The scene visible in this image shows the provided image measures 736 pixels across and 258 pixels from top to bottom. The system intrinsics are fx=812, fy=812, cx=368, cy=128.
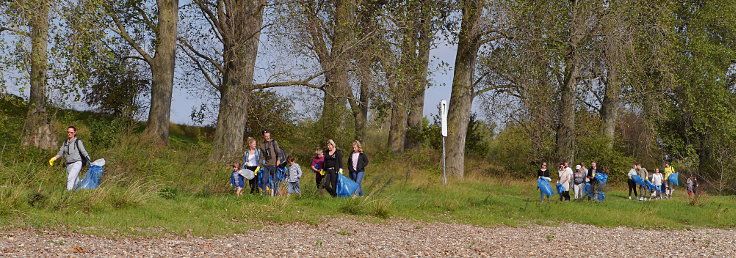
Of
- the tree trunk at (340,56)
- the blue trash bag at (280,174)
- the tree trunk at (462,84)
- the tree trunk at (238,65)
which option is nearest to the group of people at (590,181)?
the tree trunk at (462,84)

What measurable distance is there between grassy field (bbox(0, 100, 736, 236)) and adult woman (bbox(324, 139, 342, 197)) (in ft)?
1.21

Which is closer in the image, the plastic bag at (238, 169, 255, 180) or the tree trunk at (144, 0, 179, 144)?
the plastic bag at (238, 169, 255, 180)

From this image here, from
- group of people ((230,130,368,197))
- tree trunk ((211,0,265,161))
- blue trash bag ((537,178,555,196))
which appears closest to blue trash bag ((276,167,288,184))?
group of people ((230,130,368,197))

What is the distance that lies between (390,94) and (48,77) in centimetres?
1022

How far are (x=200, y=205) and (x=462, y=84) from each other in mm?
15897

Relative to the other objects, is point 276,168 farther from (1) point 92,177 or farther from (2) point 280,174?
(1) point 92,177

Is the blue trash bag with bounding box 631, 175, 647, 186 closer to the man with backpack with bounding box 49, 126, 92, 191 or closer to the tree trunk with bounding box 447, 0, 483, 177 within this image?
the tree trunk with bounding box 447, 0, 483, 177

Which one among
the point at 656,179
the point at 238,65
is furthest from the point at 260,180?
the point at 656,179

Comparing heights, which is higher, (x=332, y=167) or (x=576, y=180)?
(x=576, y=180)

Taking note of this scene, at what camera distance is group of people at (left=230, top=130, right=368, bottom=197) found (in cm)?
1680

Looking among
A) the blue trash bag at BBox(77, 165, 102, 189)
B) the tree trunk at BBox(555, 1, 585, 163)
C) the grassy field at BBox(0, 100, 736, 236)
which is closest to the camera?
the grassy field at BBox(0, 100, 736, 236)

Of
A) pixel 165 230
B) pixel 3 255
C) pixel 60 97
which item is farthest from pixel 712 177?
pixel 3 255

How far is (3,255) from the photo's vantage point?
8.70m

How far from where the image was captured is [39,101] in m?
21.1
